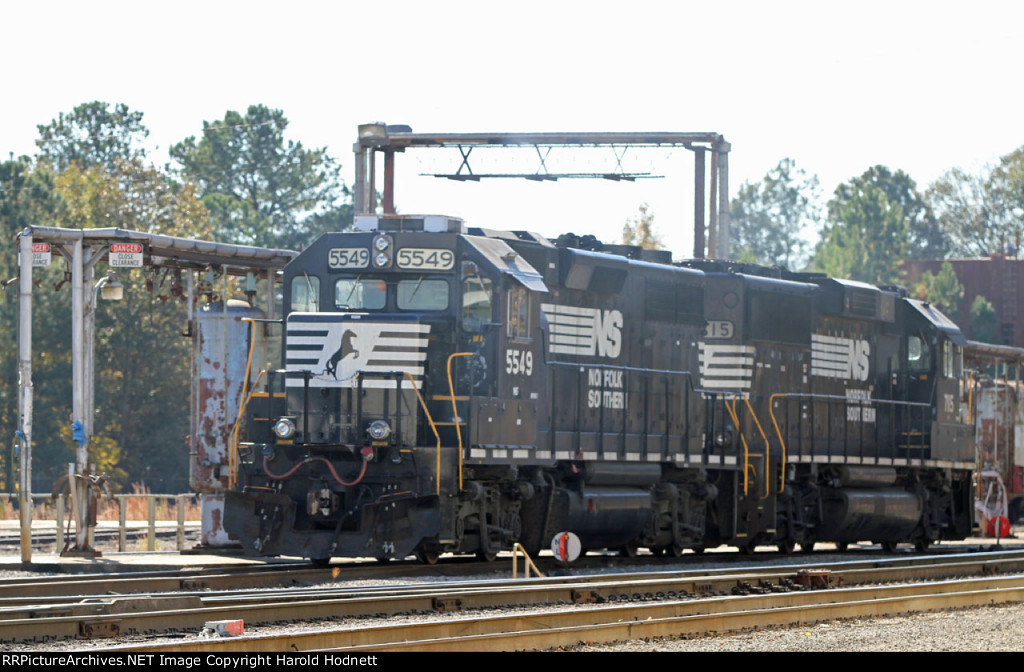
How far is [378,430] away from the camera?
49.1 feet

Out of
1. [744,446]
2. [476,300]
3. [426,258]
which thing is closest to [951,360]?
[744,446]

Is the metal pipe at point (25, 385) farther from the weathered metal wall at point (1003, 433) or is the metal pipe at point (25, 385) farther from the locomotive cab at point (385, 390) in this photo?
the weathered metal wall at point (1003, 433)

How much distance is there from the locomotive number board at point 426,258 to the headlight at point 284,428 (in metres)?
2.04

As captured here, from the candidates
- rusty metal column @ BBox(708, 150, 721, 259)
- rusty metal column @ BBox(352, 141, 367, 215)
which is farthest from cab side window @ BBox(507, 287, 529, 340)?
rusty metal column @ BBox(352, 141, 367, 215)

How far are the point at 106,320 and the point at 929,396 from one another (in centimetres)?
3455

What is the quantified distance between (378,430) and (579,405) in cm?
335

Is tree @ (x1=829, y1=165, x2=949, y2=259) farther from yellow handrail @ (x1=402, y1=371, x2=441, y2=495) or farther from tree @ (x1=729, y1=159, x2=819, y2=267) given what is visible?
yellow handrail @ (x1=402, y1=371, x2=441, y2=495)

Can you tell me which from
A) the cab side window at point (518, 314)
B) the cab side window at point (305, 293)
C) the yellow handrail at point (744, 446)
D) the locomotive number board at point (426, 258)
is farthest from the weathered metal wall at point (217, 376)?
the yellow handrail at point (744, 446)

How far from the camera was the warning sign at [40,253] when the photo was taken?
16.8 metres

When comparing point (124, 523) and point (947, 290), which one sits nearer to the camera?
point (124, 523)

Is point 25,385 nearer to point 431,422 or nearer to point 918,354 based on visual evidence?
point 431,422

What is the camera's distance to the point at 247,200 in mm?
74938

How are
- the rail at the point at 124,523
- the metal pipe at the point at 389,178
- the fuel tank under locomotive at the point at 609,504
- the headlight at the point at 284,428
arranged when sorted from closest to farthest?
the headlight at the point at 284,428, the fuel tank under locomotive at the point at 609,504, the rail at the point at 124,523, the metal pipe at the point at 389,178
